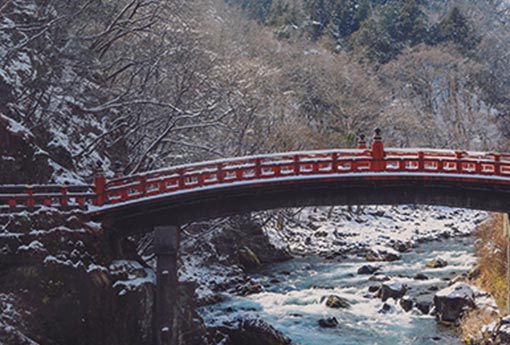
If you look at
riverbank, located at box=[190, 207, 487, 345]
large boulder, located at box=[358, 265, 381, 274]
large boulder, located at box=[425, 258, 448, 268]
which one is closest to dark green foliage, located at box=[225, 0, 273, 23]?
riverbank, located at box=[190, 207, 487, 345]

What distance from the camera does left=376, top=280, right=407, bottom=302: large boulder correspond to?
3206 centimetres

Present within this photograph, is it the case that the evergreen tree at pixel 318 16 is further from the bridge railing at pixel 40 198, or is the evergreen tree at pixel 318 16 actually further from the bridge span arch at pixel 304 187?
the bridge railing at pixel 40 198

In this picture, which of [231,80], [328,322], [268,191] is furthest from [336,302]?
[231,80]

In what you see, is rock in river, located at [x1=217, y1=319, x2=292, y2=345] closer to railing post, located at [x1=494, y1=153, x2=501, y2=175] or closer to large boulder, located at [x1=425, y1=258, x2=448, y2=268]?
railing post, located at [x1=494, y1=153, x2=501, y2=175]

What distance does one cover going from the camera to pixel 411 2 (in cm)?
9012

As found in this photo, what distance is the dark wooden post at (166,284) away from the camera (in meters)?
20.5

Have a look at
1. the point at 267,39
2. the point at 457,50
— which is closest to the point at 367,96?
the point at 267,39

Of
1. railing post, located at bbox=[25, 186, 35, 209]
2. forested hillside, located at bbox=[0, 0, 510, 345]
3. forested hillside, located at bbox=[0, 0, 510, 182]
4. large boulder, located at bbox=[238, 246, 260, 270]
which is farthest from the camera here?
large boulder, located at bbox=[238, 246, 260, 270]

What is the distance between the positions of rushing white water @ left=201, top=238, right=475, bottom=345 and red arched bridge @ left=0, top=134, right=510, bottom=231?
19.5 feet

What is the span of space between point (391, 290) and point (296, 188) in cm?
1308

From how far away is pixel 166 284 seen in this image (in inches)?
830

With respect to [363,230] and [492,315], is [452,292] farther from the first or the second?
[363,230]

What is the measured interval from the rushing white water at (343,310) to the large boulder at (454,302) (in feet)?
2.43

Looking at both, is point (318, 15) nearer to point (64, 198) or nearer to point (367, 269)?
point (367, 269)
